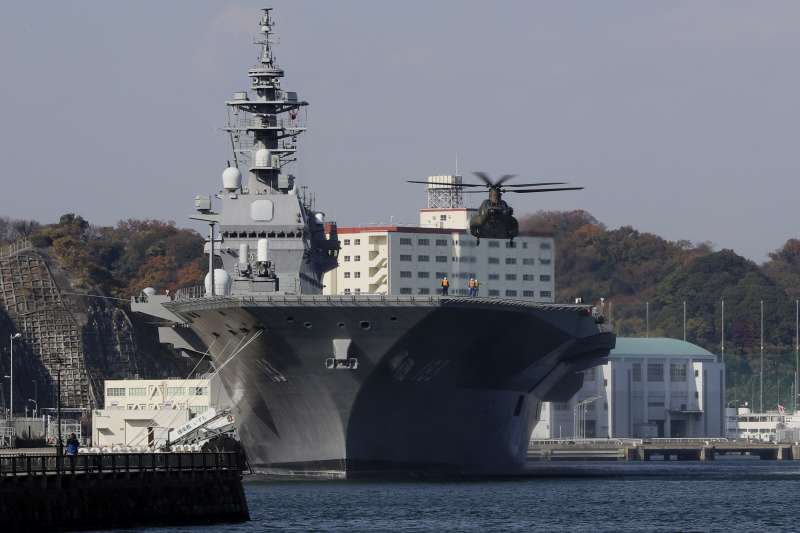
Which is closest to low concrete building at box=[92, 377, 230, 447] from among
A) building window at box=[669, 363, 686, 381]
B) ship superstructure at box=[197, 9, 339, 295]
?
ship superstructure at box=[197, 9, 339, 295]

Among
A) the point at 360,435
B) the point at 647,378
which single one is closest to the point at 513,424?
the point at 360,435

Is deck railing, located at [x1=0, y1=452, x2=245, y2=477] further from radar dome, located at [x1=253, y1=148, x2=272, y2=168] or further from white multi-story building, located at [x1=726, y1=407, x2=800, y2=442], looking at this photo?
white multi-story building, located at [x1=726, y1=407, x2=800, y2=442]

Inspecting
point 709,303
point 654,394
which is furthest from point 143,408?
point 709,303

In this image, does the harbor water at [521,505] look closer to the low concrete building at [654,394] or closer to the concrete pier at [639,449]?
the concrete pier at [639,449]

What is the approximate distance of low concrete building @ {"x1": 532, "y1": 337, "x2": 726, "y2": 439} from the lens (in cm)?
13225

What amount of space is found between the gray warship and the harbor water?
4.93 ft

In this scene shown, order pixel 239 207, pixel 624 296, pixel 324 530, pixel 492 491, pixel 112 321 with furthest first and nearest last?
pixel 624 296, pixel 112 321, pixel 239 207, pixel 492 491, pixel 324 530

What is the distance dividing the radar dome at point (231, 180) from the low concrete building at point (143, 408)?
34.4 ft

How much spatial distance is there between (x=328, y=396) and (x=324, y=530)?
18.1 metres

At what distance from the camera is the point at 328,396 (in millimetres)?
60844

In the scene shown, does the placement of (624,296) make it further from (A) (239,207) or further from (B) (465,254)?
(A) (239,207)

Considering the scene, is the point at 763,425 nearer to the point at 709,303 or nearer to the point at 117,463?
the point at 709,303

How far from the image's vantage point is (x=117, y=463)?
44.5 metres

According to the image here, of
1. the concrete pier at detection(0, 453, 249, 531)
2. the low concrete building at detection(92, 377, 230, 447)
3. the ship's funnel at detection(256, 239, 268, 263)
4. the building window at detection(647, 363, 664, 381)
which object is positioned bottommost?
the concrete pier at detection(0, 453, 249, 531)
